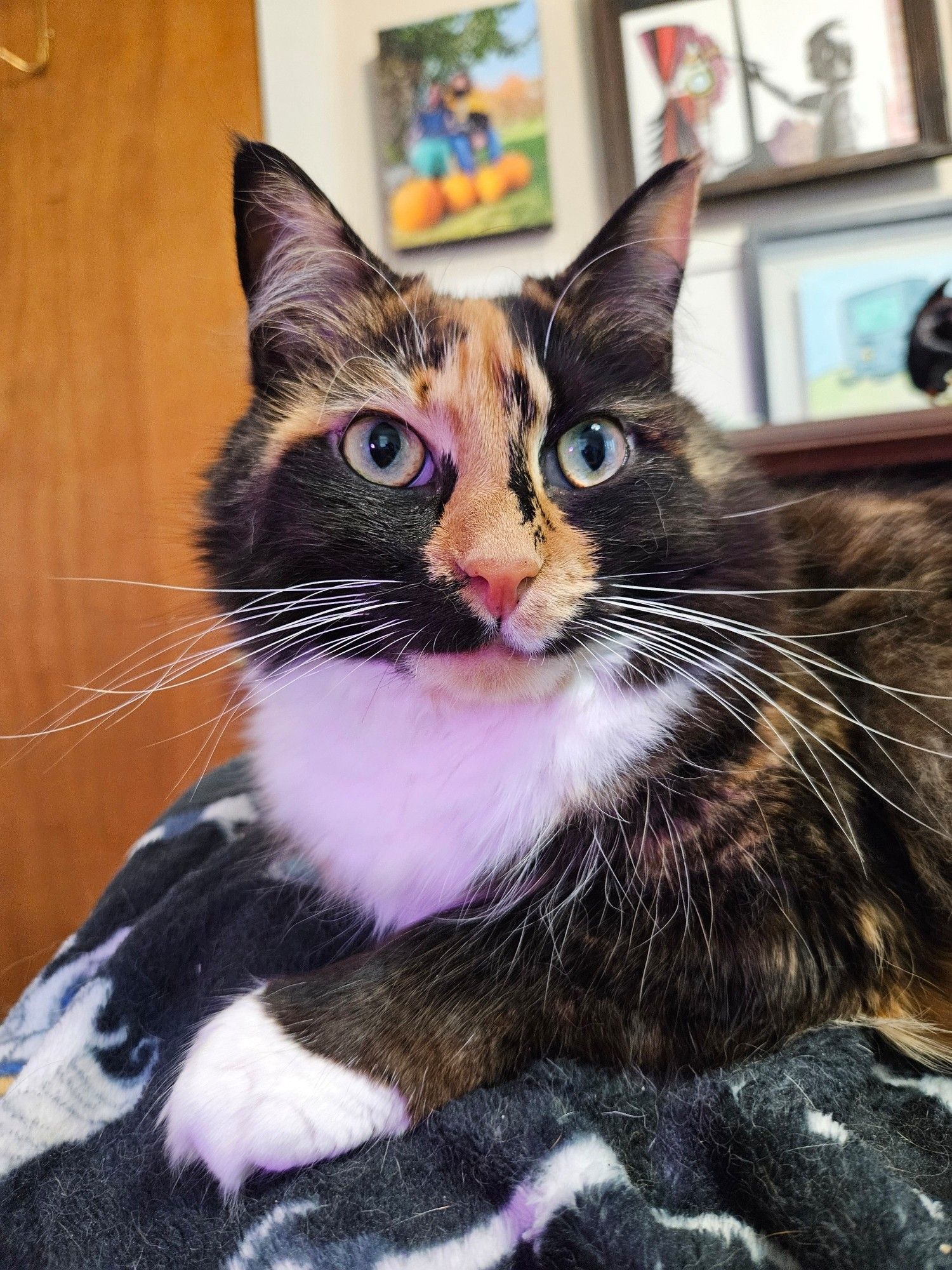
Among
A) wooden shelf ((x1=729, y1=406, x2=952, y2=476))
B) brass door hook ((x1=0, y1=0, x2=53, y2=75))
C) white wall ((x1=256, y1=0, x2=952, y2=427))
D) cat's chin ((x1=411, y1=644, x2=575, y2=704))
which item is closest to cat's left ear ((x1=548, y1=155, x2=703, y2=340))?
cat's chin ((x1=411, y1=644, x2=575, y2=704))

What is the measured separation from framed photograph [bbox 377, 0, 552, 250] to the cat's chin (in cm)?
155

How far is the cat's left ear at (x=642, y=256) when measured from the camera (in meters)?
0.73

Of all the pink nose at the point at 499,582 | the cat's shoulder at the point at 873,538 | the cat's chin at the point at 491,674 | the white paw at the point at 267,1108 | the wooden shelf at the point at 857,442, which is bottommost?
the white paw at the point at 267,1108

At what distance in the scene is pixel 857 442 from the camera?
1322mm

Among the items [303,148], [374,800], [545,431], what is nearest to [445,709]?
[374,800]

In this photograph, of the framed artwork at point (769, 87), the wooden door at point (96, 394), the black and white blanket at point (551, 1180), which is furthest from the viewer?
the wooden door at point (96, 394)

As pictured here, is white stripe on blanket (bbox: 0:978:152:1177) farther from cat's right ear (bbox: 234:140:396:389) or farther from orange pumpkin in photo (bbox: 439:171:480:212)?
orange pumpkin in photo (bbox: 439:171:480:212)

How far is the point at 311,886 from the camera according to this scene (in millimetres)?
875

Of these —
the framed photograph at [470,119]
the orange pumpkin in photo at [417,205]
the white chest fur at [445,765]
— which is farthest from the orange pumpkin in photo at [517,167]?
the white chest fur at [445,765]

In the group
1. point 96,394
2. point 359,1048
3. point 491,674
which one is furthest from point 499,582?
point 96,394

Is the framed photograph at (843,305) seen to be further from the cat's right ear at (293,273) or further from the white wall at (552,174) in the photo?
the cat's right ear at (293,273)

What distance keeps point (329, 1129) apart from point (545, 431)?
0.55 metres

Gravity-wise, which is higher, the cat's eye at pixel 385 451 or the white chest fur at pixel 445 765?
the cat's eye at pixel 385 451

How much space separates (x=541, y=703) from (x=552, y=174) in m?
1.64
